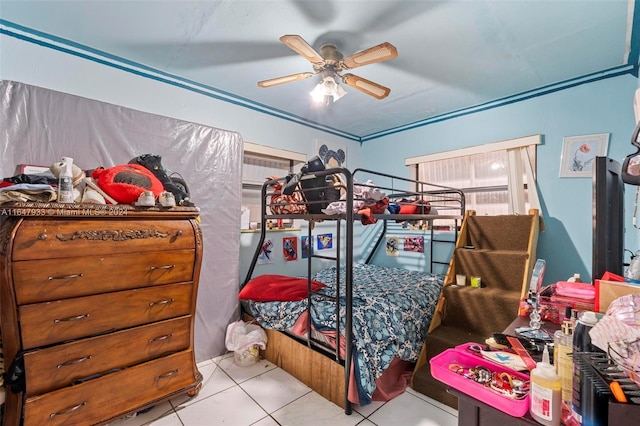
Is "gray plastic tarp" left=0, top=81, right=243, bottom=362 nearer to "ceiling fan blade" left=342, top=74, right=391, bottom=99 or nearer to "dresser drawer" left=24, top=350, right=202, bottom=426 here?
"dresser drawer" left=24, top=350, right=202, bottom=426

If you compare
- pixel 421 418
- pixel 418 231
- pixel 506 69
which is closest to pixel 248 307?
pixel 421 418

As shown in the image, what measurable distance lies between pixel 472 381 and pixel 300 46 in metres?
2.00

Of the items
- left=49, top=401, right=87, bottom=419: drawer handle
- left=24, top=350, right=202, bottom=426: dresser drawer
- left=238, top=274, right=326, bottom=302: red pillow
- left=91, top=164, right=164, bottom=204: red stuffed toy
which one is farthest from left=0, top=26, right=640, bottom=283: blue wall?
left=49, top=401, right=87, bottom=419: drawer handle

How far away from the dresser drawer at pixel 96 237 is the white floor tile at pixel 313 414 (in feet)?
4.34

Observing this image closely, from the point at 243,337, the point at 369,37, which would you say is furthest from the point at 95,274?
the point at 369,37

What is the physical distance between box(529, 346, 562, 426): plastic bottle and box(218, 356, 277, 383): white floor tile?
6.95 feet

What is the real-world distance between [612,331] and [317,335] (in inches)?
71.1

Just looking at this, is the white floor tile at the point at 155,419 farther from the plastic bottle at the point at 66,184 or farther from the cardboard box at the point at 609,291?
the cardboard box at the point at 609,291

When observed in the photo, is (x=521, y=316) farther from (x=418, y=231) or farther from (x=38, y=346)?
(x=38, y=346)

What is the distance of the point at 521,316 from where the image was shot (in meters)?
1.59

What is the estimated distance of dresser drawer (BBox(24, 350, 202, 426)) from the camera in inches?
57.4

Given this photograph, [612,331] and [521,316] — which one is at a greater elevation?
[612,331]

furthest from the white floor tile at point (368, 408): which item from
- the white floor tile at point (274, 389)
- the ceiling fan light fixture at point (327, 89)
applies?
the ceiling fan light fixture at point (327, 89)

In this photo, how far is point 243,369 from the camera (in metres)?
2.44
